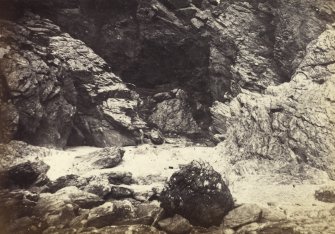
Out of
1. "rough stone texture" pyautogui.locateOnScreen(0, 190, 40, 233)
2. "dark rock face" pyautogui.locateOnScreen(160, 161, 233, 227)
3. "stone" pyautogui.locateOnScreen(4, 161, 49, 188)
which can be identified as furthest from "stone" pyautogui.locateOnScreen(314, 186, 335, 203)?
"stone" pyautogui.locateOnScreen(4, 161, 49, 188)

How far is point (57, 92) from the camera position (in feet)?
73.2

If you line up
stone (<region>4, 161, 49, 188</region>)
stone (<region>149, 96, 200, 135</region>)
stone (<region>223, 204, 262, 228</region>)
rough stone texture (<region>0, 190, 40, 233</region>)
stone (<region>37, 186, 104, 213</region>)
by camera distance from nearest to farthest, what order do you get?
rough stone texture (<region>0, 190, 40, 233</region>)
stone (<region>223, 204, 262, 228</region>)
stone (<region>37, 186, 104, 213</region>)
stone (<region>4, 161, 49, 188</region>)
stone (<region>149, 96, 200, 135</region>)

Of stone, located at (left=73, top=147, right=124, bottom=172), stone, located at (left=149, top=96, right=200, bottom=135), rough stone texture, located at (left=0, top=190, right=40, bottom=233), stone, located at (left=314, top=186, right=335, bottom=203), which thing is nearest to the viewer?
rough stone texture, located at (left=0, top=190, right=40, bottom=233)

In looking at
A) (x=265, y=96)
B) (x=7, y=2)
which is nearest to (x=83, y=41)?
(x=7, y=2)

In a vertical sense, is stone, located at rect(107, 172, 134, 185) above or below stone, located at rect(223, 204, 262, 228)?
below

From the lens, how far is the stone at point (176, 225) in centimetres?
1467

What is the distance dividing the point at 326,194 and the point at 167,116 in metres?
11.4

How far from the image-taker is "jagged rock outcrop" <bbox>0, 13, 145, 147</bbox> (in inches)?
805

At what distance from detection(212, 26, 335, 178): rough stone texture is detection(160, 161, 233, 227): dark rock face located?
4.38 metres

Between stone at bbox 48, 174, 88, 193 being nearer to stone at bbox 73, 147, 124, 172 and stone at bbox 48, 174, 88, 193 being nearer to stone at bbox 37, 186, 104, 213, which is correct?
stone at bbox 37, 186, 104, 213

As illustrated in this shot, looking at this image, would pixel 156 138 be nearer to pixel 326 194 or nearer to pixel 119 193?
pixel 119 193

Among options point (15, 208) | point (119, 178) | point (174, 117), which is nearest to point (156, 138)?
point (174, 117)

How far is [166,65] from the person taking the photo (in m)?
26.1

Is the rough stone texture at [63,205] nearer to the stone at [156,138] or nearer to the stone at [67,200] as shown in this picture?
the stone at [67,200]
